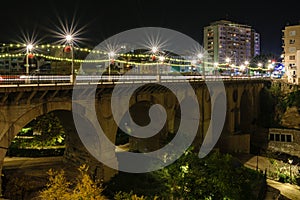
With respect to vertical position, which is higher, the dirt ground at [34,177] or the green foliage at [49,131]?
the green foliage at [49,131]

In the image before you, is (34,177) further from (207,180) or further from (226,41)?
(226,41)

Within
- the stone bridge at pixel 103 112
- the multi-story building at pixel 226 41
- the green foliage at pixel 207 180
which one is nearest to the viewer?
the stone bridge at pixel 103 112

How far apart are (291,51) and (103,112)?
247 feet

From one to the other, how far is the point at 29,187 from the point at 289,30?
81.0 m

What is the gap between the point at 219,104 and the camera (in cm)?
5656

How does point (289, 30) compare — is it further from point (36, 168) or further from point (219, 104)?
point (36, 168)

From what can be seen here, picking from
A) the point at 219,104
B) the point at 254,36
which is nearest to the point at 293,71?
the point at 219,104

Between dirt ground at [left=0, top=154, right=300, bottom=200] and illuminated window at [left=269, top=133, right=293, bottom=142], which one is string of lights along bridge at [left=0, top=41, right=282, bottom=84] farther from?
illuminated window at [left=269, top=133, right=293, bottom=142]

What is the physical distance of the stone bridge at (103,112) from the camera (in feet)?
71.7

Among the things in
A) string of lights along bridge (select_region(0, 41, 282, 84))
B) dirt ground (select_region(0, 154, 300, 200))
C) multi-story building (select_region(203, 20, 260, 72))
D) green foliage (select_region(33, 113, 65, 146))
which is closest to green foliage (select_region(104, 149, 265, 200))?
dirt ground (select_region(0, 154, 300, 200))

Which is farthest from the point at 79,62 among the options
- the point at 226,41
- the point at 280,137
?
the point at 226,41

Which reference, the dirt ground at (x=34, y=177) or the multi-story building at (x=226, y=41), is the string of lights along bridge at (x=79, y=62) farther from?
the multi-story building at (x=226, y=41)

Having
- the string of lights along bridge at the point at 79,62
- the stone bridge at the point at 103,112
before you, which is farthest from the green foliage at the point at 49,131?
the stone bridge at the point at 103,112

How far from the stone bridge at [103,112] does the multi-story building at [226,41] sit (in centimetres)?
9928
